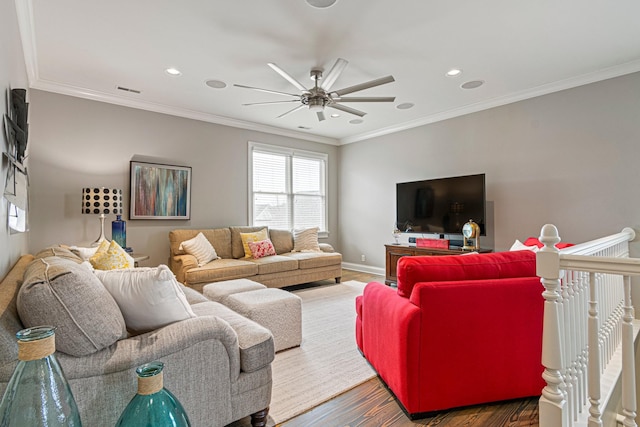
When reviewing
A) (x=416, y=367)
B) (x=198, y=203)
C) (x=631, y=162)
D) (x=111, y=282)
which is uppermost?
(x=631, y=162)

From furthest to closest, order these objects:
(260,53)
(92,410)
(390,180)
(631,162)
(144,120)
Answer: (390,180), (144,120), (631,162), (260,53), (92,410)

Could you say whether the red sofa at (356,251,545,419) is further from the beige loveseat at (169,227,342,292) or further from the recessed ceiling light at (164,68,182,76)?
the recessed ceiling light at (164,68,182,76)

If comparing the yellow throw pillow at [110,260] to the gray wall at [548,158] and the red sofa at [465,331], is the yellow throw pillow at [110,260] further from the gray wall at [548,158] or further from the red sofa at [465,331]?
the gray wall at [548,158]

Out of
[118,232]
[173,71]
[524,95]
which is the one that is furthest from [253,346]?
[524,95]

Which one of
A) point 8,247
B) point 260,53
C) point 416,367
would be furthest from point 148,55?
point 416,367

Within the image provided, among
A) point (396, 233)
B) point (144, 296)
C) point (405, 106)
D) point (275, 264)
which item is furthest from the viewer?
point (396, 233)

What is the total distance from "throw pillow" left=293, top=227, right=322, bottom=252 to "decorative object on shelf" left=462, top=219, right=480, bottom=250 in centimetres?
239

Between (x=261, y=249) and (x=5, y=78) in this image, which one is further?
(x=261, y=249)

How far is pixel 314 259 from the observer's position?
4.98 m

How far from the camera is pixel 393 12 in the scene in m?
2.53

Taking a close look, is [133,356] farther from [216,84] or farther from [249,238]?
[249,238]

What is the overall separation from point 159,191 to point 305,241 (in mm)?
2479

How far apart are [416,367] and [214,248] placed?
12.1 ft

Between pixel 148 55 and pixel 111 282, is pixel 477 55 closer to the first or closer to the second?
pixel 148 55
